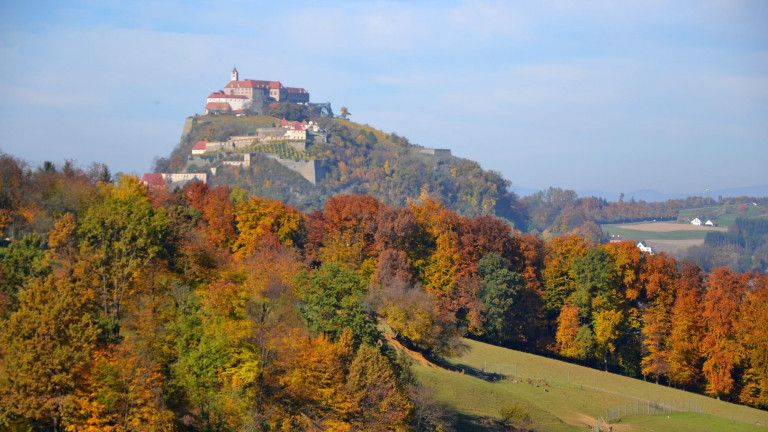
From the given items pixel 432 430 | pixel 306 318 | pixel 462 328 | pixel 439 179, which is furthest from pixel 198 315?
pixel 439 179

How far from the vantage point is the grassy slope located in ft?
149

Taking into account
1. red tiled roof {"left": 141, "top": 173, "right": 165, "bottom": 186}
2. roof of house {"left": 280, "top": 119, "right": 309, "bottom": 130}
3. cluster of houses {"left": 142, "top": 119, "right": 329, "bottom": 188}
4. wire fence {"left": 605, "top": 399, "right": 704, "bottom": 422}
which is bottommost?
wire fence {"left": 605, "top": 399, "right": 704, "bottom": 422}

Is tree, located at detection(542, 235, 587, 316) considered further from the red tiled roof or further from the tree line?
the red tiled roof

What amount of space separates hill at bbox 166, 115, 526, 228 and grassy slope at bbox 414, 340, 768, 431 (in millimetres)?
107178

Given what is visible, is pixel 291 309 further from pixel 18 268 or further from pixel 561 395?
pixel 561 395

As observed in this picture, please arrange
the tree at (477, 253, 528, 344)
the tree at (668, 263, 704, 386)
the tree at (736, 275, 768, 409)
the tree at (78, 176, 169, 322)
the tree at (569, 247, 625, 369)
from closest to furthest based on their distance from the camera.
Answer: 1. the tree at (78, 176, 169, 322)
2. the tree at (736, 275, 768, 409)
3. the tree at (668, 263, 704, 386)
4. the tree at (477, 253, 528, 344)
5. the tree at (569, 247, 625, 369)

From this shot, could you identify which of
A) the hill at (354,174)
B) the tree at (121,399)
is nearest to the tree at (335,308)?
the tree at (121,399)

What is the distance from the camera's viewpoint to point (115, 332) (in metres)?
34.9

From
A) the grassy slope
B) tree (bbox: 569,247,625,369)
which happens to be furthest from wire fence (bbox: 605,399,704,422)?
tree (bbox: 569,247,625,369)

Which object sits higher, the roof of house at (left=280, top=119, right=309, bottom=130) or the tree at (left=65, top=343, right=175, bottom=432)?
the roof of house at (left=280, top=119, right=309, bottom=130)

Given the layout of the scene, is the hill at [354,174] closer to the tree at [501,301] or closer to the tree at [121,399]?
the tree at [501,301]

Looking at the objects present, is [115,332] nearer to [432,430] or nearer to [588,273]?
[432,430]

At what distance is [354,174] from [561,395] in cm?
13519

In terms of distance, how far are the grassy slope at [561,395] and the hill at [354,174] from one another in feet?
352
